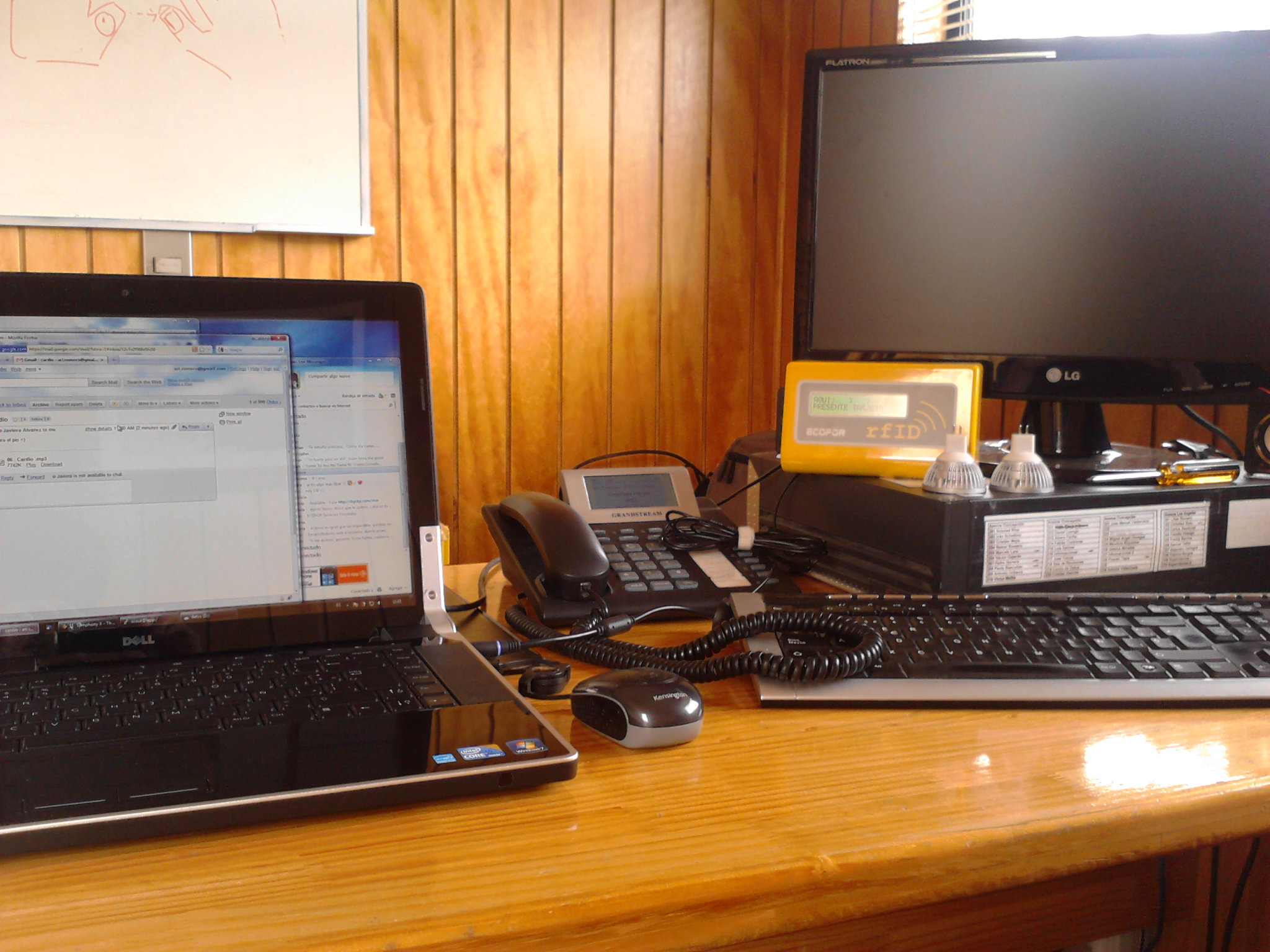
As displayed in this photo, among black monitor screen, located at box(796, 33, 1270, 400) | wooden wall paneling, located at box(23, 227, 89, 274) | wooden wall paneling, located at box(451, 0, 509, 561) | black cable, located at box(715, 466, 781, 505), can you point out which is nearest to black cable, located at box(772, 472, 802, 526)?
black cable, located at box(715, 466, 781, 505)

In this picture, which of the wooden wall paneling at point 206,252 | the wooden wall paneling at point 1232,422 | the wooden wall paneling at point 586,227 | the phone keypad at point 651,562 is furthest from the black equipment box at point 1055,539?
the wooden wall paneling at point 206,252

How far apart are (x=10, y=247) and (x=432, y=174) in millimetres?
709

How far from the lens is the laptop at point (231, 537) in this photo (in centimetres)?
57

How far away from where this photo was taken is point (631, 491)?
1.18m

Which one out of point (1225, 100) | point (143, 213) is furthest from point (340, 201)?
point (1225, 100)

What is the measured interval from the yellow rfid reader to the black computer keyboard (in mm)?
232

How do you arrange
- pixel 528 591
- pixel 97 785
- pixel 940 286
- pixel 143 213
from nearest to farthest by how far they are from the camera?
pixel 97 785 → pixel 528 591 → pixel 940 286 → pixel 143 213

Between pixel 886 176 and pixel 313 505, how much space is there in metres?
0.74

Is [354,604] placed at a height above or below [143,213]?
below

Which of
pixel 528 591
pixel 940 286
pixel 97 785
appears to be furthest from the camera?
pixel 940 286

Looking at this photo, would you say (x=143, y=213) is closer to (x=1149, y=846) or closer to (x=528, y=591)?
(x=528, y=591)

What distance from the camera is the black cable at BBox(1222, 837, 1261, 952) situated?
3.52 ft

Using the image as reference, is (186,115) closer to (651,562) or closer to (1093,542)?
(651,562)

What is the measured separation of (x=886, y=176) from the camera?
3.58 feet
